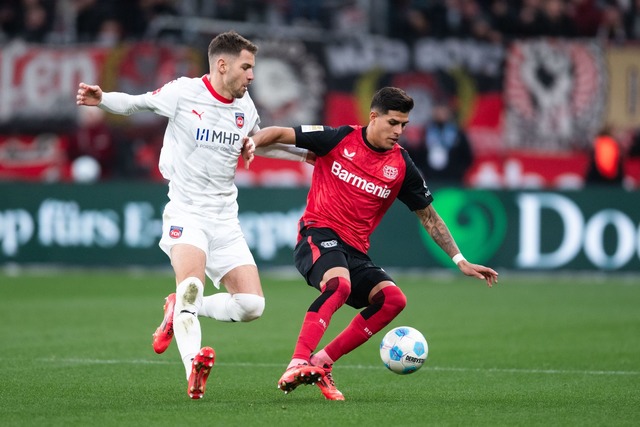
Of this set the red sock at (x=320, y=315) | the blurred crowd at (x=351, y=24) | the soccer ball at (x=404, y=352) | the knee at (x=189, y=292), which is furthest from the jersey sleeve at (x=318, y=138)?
the blurred crowd at (x=351, y=24)

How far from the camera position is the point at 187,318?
299 inches

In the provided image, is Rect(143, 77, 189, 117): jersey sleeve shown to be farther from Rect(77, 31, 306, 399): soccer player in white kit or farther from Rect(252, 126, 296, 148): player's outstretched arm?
Rect(252, 126, 296, 148): player's outstretched arm

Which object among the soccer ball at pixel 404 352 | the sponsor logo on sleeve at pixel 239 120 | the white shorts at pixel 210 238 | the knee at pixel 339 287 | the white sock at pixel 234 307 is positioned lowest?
the soccer ball at pixel 404 352

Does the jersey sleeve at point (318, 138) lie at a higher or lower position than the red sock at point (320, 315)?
higher

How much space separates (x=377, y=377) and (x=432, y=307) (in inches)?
209

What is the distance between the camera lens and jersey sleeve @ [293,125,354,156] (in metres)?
8.10

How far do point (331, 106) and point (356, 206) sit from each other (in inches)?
497

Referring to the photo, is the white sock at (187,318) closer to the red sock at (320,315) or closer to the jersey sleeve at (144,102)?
the red sock at (320,315)

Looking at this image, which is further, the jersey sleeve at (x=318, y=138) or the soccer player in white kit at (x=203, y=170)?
the jersey sleeve at (x=318, y=138)

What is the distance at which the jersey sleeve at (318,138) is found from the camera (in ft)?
26.6

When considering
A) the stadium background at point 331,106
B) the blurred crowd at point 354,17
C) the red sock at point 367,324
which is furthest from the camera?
the blurred crowd at point 354,17

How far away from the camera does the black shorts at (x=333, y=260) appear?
7852 millimetres

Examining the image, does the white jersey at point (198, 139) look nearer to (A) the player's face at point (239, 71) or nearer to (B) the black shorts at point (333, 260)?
(A) the player's face at point (239, 71)

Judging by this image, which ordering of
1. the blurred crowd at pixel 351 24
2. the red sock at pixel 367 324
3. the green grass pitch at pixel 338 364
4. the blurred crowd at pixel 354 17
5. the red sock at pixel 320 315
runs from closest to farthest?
the green grass pitch at pixel 338 364, the red sock at pixel 320 315, the red sock at pixel 367 324, the blurred crowd at pixel 351 24, the blurred crowd at pixel 354 17
